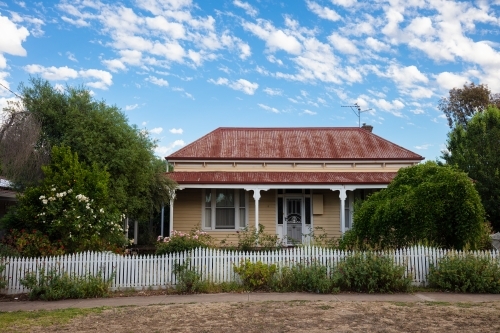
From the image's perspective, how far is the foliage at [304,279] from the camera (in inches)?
416

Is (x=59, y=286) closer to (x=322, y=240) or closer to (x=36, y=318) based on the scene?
(x=36, y=318)

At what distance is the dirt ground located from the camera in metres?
7.39

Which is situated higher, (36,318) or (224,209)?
(224,209)

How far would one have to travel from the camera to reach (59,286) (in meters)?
10.4

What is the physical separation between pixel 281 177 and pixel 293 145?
309cm

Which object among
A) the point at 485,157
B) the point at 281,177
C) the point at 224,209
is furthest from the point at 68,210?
the point at 485,157

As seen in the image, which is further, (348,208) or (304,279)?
(348,208)

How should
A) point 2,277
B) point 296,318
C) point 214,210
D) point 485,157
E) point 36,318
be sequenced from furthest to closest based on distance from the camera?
point 485,157
point 214,210
point 2,277
point 36,318
point 296,318

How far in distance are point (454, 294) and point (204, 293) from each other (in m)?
5.87

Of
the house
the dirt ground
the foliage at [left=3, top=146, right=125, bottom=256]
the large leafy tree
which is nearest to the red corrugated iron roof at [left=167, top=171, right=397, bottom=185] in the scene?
the house

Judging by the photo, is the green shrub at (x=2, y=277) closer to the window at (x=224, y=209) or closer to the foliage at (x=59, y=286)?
the foliage at (x=59, y=286)

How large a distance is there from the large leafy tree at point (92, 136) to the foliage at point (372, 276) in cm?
728

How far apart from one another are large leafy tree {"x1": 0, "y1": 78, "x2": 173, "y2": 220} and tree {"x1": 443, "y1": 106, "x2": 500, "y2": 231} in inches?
570

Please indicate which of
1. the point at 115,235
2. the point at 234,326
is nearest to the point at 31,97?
the point at 115,235
